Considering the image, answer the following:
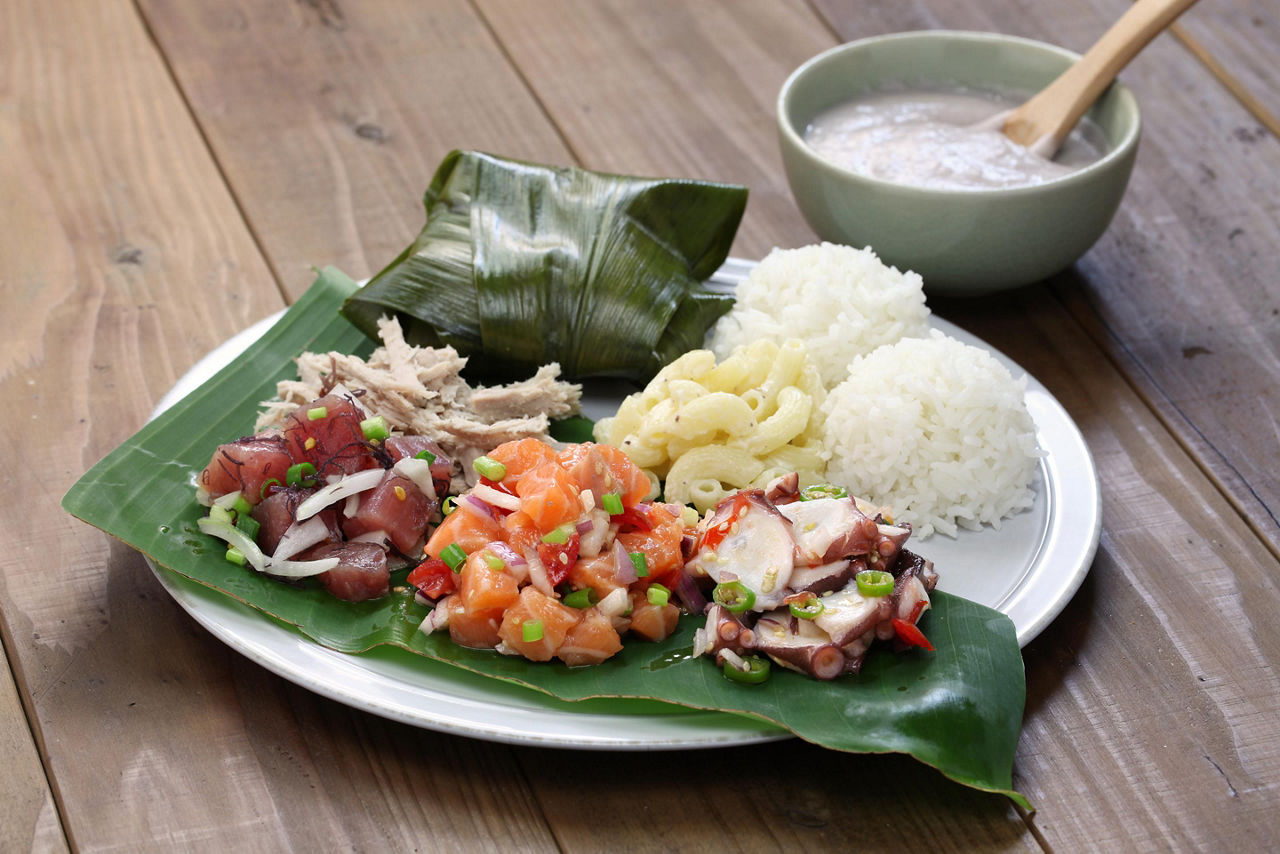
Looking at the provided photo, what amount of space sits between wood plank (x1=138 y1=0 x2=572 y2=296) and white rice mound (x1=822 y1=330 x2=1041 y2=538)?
177 centimetres

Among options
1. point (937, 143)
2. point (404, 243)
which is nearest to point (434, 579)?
point (404, 243)

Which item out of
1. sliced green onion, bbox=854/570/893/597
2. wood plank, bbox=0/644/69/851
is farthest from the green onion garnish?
wood plank, bbox=0/644/69/851

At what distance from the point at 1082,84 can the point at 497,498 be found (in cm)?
226

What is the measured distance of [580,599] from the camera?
2.62 metres

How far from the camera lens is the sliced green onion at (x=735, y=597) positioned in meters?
2.57

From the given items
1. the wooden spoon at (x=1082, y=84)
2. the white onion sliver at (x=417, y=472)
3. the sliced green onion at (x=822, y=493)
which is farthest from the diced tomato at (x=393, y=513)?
the wooden spoon at (x=1082, y=84)

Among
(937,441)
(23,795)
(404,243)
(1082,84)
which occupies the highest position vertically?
(1082,84)

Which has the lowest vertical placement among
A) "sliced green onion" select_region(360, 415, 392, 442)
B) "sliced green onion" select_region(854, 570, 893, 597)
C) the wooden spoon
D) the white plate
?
the white plate

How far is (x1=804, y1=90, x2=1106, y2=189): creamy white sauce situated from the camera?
12.3 ft

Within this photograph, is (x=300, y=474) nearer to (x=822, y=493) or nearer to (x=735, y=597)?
(x=735, y=597)

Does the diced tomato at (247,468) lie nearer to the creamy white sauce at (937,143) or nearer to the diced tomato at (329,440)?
the diced tomato at (329,440)

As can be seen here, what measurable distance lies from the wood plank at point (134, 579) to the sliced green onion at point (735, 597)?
54cm

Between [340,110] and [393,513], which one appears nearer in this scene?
[393,513]

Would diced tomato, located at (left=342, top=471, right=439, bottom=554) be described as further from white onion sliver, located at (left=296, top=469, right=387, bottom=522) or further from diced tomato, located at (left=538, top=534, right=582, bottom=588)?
diced tomato, located at (left=538, top=534, right=582, bottom=588)
